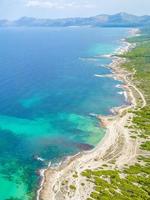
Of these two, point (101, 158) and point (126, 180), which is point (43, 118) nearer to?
point (101, 158)

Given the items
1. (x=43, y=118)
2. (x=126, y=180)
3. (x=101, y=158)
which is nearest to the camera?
(x=126, y=180)

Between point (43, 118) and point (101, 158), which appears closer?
point (101, 158)

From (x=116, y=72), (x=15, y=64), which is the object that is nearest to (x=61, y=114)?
(x=116, y=72)

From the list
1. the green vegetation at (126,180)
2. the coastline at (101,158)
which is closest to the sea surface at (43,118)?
the coastline at (101,158)

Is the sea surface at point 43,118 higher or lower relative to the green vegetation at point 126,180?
higher

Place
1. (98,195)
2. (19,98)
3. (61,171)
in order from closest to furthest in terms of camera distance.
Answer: (98,195)
(61,171)
(19,98)

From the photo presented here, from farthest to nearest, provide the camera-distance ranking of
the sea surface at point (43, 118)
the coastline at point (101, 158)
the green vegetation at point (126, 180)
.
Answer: the sea surface at point (43, 118), the coastline at point (101, 158), the green vegetation at point (126, 180)

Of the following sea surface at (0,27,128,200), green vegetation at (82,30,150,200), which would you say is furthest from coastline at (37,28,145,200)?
sea surface at (0,27,128,200)

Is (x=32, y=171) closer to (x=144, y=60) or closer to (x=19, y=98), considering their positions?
(x=19, y=98)

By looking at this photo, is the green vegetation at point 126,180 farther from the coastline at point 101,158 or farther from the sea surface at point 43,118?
the sea surface at point 43,118

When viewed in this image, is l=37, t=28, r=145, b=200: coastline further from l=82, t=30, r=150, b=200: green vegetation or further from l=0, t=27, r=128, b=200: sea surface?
l=0, t=27, r=128, b=200: sea surface

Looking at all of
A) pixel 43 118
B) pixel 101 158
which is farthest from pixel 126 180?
pixel 43 118
